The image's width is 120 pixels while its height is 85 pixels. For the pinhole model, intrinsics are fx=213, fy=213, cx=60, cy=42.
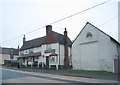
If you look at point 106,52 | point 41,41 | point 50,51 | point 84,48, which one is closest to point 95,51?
point 106,52

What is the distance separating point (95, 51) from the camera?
38.1 m

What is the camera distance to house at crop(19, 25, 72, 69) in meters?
50.0

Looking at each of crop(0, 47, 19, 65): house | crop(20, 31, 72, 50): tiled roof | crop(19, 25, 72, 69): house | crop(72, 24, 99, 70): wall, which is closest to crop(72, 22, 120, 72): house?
crop(72, 24, 99, 70): wall

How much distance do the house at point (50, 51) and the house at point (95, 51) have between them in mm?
7622

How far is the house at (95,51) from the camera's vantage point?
36000mm

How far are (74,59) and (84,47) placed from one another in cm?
379

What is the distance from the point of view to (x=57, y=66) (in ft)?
162

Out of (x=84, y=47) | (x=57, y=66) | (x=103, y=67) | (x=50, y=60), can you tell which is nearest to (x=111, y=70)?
(x=103, y=67)

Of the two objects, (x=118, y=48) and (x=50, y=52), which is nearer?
(x=118, y=48)

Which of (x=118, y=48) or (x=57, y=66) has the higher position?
(x=118, y=48)

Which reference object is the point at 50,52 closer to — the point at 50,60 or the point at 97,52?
the point at 50,60

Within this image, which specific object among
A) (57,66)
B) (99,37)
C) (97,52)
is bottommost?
(57,66)

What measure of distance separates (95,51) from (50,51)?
670 inches

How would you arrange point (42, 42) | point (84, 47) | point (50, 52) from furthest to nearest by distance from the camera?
point (42, 42) < point (50, 52) < point (84, 47)
